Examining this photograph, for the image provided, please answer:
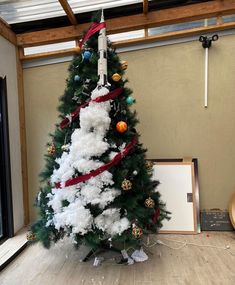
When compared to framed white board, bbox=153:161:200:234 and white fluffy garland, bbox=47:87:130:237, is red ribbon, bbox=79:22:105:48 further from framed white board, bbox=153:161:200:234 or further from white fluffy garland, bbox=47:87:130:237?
framed white board, bbox=153:161:200:234

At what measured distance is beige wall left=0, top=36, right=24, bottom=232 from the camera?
9.08 ft

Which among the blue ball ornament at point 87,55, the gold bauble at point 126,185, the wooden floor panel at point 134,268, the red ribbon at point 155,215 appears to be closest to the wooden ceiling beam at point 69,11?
the blue ball ornament at point 87,55

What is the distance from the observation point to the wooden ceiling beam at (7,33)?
2643mm

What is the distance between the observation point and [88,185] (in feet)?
6.53

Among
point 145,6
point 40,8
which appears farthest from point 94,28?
point 40,8

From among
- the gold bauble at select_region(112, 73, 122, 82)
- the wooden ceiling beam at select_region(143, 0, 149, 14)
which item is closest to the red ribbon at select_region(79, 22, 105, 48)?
the gold bauble at select_region(112, 73, 122, 82)

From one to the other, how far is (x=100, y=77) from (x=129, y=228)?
1.29m

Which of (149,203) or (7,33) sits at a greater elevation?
(7,33)

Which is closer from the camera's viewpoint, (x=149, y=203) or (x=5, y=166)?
(x=149, y=203)

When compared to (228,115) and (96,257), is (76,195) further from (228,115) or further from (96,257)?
(228,115)

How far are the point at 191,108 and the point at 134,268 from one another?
1863mm

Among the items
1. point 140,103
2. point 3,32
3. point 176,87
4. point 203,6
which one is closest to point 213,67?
point 176,87

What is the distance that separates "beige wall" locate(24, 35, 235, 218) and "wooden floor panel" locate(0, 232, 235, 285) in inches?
32.0

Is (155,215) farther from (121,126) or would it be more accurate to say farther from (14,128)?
(14,128)
